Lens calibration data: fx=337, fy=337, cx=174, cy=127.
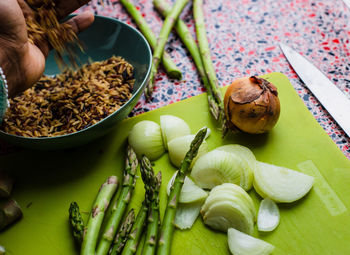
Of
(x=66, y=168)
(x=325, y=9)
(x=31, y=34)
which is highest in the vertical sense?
(x=31, y=34)

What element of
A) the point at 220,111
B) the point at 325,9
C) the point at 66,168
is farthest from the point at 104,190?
the point at 325,9

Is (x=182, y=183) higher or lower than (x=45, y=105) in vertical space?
lower

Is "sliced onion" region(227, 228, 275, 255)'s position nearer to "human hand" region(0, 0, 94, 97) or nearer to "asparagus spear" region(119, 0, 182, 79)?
"asparagus spear" region(119, 0, 182, 79)

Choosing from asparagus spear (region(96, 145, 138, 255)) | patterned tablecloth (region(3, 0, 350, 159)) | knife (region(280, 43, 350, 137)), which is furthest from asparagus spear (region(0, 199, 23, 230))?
knife (region(280, 43, 350, 137))

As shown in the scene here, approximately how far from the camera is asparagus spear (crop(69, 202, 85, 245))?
1193 mm

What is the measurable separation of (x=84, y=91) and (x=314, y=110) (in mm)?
1032

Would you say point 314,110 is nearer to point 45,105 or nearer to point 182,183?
point 182,183

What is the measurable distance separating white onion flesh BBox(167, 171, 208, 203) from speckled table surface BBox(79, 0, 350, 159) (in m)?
0.48

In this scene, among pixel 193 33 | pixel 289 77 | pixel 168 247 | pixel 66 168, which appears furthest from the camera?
pixel 193 33

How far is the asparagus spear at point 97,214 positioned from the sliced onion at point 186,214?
0.27 metres

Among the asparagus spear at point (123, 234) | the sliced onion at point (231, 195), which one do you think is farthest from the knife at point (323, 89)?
the asparagus spear at point (123, 234)

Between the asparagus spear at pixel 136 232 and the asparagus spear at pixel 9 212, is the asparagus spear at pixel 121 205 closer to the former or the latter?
the asparagus spear at pixel 136 232

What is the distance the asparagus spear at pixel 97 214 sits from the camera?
1.17 meters

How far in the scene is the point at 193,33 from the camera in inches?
76.6
